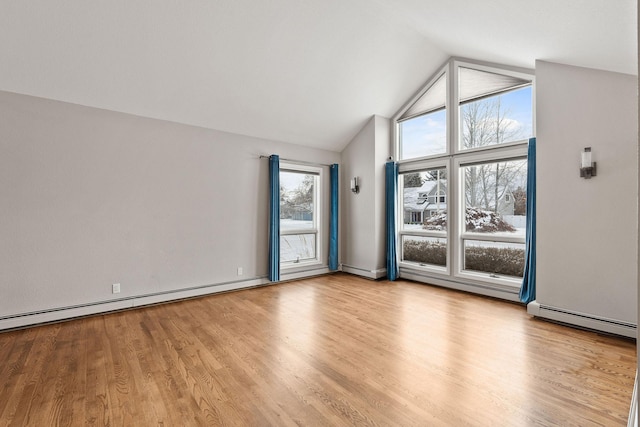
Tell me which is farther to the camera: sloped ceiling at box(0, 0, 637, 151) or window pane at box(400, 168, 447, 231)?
window pane at box(400, 168, 447, 231)

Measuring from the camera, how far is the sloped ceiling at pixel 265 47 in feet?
8.90

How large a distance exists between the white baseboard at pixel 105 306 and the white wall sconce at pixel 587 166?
4772 millimetres

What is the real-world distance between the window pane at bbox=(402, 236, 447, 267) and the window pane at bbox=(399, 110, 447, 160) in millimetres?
1547

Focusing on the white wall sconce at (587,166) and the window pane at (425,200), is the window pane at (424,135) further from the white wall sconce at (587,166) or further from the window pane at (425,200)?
the white wall sconce at (587,166)

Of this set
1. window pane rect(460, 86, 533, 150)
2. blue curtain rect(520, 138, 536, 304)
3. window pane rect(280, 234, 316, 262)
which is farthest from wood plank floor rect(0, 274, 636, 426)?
window pane rect(460, 86, 533, 150)

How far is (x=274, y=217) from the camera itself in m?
5.15

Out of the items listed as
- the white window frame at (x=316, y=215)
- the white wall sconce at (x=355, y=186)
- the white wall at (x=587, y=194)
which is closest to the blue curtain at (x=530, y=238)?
the white wall at (x=587, y=194)

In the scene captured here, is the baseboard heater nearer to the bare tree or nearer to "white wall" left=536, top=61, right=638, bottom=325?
"white wall" left=536, top=61, right=638, bottom=325

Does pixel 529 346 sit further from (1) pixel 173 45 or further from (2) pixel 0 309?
(2) pixel 0 309

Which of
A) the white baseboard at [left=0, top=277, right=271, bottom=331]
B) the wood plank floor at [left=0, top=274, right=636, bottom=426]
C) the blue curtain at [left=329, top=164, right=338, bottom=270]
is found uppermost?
the blue curtain at [left=329, top=164, right=338, bottom=270]

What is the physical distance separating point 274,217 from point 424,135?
3.11 m

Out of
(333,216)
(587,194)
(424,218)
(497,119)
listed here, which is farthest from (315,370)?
(497,119)

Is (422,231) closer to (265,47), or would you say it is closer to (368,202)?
(368,202)

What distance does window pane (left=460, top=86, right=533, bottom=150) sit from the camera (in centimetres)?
411
